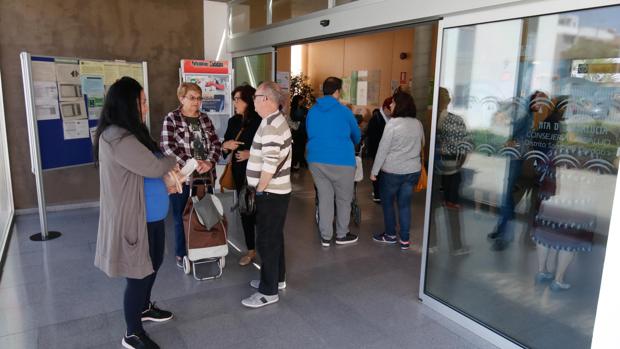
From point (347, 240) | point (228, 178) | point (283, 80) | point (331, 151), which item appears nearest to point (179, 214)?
point (228, 178)

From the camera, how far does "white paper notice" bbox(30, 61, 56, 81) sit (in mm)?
4328

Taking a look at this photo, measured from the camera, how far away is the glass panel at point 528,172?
7.03 feet

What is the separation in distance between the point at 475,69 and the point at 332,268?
2.02m

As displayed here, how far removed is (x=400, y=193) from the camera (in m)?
4.24

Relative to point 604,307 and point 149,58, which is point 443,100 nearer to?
point 604,307

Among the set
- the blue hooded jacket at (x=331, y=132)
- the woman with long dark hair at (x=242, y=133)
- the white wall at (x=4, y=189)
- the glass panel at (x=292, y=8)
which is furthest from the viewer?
the glass panel at (x=292, y=8)

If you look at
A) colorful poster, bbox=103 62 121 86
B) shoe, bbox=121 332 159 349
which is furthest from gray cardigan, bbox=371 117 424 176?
colorful poster, bbox=103 62 121 86

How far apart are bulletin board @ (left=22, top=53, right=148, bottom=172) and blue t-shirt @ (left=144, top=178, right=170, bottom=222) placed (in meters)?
2.78

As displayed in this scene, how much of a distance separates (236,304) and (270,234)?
1.99 ft

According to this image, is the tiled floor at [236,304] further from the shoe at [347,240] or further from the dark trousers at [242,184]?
the dark trousers at [242,184]

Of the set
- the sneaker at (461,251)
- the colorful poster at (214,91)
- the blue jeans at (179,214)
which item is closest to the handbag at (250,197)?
the blue jeans at (179,214)

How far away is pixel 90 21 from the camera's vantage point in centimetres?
518

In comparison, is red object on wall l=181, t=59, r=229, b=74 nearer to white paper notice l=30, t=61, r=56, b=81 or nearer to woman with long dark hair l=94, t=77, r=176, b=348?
white paper notice l=30, t=61, r=56, b=81

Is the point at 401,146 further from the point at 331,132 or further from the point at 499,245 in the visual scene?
the point at 499,245
